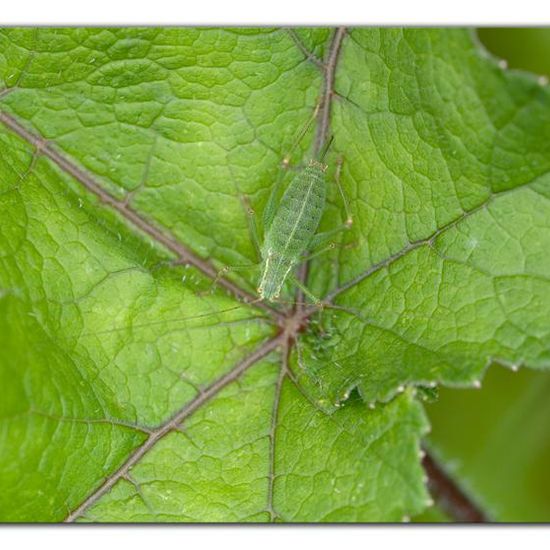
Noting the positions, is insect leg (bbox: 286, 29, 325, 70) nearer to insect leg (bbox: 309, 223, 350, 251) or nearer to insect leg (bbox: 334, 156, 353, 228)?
insect leg (bbox: 334, 156, 353, 228)

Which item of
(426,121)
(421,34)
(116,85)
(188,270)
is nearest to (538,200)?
(426,121)

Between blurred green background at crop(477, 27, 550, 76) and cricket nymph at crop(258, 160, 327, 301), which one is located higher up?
blurred green background at crop(477, 27, 550, 76)

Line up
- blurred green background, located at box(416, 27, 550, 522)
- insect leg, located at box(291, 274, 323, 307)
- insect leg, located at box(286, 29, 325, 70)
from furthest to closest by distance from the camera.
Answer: blurred green background, located at box(416, 27, 550, 522) → insect leg, located at box(291, 274, 323, 307) → insect leg, located at box(286, 29, 325, 70)

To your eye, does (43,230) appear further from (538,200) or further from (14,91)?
(538,200)

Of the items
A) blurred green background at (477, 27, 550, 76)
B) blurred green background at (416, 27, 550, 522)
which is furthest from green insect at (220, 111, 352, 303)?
blurred green background at (416, 27, 550, 522)

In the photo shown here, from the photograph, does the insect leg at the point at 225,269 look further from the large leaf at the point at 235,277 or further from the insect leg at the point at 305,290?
the insect leg at the point at 305,290
